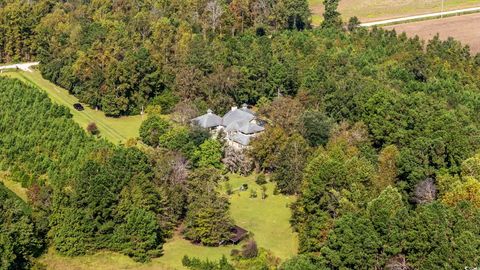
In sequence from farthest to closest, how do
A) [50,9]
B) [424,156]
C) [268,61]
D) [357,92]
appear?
1. [50,9]
2. [268,61]
3. [357,92]
4. [424,156]

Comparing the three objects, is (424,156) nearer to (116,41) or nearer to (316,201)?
(316,201)

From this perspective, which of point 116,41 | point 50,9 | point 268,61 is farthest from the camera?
point 50,9

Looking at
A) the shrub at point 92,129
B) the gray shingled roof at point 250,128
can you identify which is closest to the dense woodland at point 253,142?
the gray shingled roof at point 250,128

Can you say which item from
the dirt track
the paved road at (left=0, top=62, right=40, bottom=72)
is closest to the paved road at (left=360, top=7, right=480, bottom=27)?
the dirt track

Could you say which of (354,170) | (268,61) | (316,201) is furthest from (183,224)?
(268,61)

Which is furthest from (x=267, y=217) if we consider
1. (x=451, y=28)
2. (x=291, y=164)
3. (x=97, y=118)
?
(x=451, y=28)

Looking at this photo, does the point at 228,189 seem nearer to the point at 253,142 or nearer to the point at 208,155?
the point at 208,155
